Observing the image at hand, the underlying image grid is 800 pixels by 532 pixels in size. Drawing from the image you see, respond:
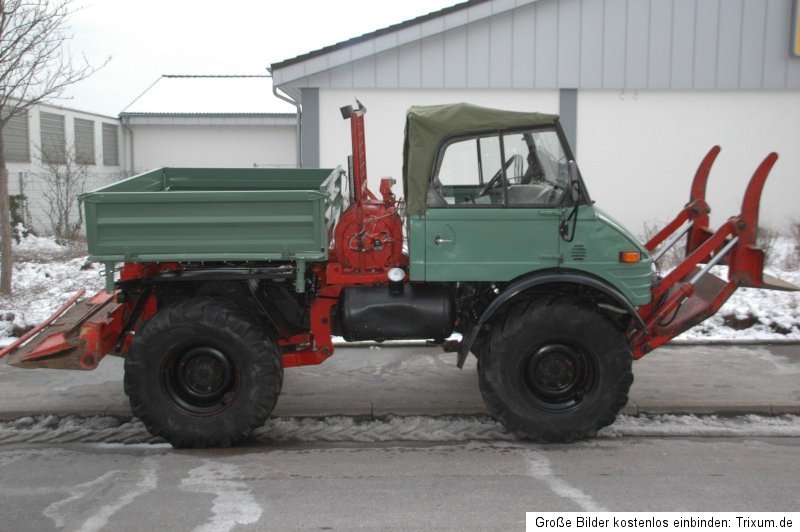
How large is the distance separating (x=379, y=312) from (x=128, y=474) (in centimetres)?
206

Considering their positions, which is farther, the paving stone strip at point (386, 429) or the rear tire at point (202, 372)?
the paving stone strip at point (386, 429)

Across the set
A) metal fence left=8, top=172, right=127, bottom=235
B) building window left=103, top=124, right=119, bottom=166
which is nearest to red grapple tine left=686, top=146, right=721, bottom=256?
metal fence left=8, top=172, right=127, bottom=235

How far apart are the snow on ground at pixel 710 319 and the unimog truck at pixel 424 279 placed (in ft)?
7.26

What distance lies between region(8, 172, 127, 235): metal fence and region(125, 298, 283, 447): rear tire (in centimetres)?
1120

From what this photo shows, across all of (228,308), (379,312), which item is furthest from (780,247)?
(228,308)

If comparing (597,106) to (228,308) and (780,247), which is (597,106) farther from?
(228,308)

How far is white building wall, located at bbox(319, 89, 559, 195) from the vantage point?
43.8ft

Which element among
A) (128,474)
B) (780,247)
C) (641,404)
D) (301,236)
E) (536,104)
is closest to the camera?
(128,474)

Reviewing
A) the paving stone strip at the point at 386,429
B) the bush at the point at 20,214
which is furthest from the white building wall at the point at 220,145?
the paving stone strip at the point at 386,429

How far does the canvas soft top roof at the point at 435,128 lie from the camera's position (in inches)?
221

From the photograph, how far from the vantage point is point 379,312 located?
5.82 meters

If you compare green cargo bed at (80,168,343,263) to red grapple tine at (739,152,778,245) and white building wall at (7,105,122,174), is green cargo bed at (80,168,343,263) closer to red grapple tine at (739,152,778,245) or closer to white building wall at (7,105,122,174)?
red grapple tine at (739,152,778,245)

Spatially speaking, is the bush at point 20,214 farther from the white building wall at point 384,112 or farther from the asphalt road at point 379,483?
the asphalt road at point 379,483

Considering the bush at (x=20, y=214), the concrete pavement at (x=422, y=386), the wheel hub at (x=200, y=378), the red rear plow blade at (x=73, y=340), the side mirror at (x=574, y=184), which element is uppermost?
the side mirror at (x=574, y=184)
